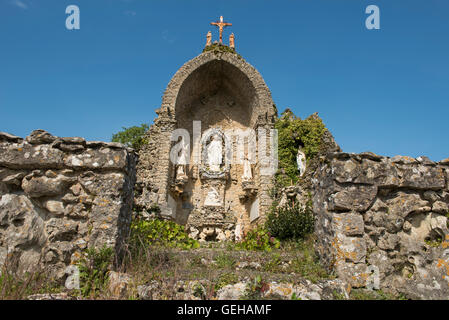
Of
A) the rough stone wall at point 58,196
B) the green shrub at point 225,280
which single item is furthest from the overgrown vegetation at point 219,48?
the green shrub at point 225,280

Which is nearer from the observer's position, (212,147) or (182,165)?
(182,165)

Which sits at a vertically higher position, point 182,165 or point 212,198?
point 182,165

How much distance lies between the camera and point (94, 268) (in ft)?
12.5

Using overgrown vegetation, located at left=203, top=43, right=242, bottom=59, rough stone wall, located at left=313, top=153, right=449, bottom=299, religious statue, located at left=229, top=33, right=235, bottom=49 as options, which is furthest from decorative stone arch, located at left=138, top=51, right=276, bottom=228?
rough stone wall, located at left=313, top=153, right=449, bottom=299

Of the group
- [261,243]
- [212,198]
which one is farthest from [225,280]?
[212,198]

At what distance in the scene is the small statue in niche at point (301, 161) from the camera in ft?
36.1

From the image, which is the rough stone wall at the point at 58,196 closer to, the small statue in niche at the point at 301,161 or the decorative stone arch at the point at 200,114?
the decorative stone arch at the point at 200,114

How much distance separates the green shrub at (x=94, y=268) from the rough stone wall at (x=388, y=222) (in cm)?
300

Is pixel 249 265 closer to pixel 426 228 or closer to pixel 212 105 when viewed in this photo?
pixel 426 228

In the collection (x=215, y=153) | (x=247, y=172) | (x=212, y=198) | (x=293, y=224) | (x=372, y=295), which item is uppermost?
(x=215, y=153)

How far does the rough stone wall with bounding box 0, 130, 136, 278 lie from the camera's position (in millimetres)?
3969

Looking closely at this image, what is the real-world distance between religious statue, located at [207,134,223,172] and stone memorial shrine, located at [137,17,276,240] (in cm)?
4

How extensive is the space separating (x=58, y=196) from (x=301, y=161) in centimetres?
859

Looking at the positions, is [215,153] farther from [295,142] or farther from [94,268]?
[94,268]
